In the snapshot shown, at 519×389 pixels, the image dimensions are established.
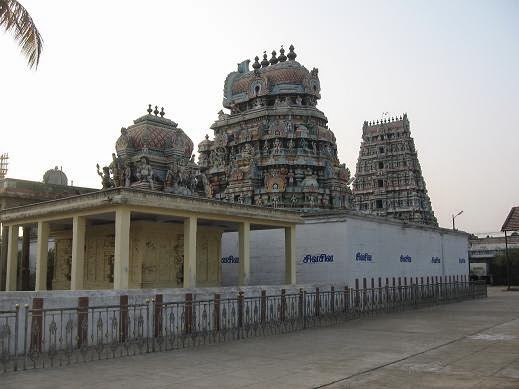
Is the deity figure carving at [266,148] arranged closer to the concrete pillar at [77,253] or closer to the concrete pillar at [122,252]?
the concrete pillar at [77,253]

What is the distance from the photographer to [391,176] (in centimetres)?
6419

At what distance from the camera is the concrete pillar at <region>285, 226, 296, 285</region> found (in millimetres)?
23516

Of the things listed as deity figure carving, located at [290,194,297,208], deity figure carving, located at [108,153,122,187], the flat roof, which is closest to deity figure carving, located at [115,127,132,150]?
deity figure carving, located at [108,153,122,187]

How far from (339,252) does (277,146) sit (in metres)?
20.3

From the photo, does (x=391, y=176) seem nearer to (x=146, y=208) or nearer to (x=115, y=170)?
(x=115, y=170)

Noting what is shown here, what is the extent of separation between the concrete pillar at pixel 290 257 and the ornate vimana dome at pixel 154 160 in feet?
28.9

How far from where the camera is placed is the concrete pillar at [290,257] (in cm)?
2352

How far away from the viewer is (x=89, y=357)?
39.8 ft

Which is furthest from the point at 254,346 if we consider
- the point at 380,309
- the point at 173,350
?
the point at 380,309

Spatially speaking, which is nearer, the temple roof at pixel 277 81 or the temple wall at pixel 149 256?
the temple wall at pixel 149 256

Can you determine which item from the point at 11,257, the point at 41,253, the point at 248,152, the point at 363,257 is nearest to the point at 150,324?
the point at 41,253

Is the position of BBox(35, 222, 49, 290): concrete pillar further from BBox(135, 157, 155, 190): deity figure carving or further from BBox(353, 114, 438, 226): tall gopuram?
BBox(353, 114, 438, 226): tall gopuram

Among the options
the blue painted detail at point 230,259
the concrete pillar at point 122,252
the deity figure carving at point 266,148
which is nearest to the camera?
the concrete pillar at point 122,252

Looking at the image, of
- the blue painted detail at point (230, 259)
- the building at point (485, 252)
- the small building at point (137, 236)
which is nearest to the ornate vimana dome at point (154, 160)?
the blue painted detail at point (230, 259)
